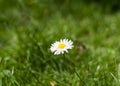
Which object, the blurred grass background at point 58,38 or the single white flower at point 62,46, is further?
the blurred grass background at point 58,38

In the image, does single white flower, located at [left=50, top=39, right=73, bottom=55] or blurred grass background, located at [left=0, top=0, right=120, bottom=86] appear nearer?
single white flower, located at [left=50, top=39, right=73, bottom=55]

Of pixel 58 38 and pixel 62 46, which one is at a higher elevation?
pixel 58 38

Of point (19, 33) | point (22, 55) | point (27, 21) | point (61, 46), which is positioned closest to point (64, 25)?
point (27, 21)

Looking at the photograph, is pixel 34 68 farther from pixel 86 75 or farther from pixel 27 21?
pixel 27 21

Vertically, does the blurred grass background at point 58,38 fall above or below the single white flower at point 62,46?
above

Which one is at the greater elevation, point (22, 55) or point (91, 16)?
point (91, 16)

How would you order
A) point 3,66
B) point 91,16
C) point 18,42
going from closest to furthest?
1. point 3,66
2. point 18,42
3. point 91,16

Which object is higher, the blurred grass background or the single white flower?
the blurred grass background

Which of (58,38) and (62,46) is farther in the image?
(58,38)
